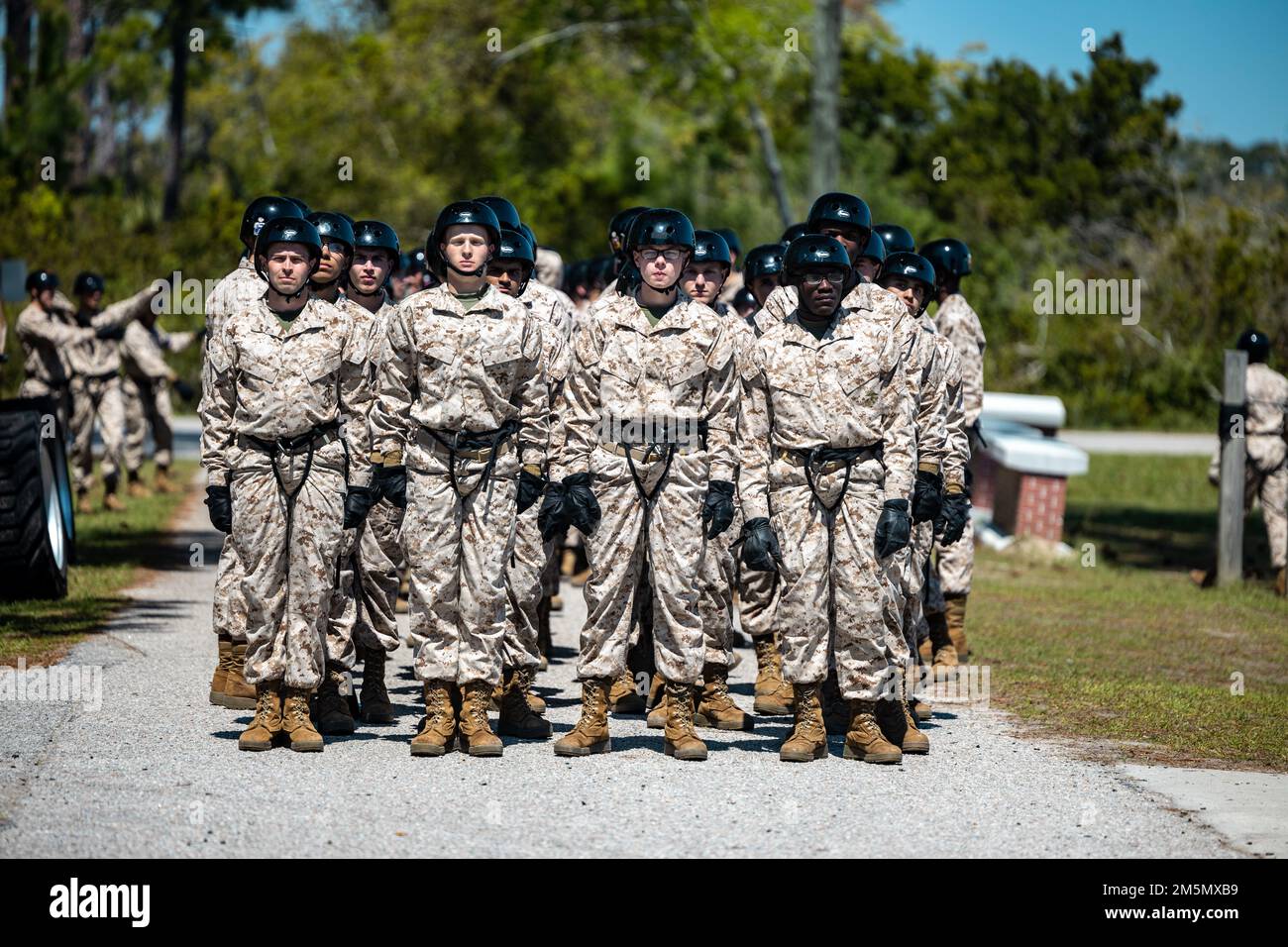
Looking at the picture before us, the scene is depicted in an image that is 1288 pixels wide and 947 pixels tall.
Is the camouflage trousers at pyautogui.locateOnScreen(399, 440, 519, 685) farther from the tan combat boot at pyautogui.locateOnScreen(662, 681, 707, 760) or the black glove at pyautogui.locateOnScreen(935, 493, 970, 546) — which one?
the black glove at pyautogui.locateOnScreen(935, 493, 970, 546)

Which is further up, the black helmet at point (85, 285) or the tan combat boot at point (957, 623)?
the black helmet at point (85, 285)

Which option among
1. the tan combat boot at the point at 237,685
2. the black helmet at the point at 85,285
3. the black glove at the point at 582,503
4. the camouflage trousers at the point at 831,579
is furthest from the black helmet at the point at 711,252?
the black helmet at the point at 85,285

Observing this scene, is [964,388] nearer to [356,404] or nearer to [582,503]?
[582,503]

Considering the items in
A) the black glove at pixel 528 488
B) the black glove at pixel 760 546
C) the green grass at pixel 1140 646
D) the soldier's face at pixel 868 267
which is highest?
the soldier's face at pixel 868 267

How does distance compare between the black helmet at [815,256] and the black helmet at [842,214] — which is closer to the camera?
the black helmet at [815,256]

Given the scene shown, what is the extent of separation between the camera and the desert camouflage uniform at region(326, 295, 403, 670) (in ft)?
29.5

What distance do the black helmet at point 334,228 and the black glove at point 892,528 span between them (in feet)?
10.3

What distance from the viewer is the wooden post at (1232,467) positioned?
51.5 ft

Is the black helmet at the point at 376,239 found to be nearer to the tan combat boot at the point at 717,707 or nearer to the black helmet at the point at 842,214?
the black helmet at the point at 842,214

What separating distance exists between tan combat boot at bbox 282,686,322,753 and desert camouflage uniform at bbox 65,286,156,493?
1046cm

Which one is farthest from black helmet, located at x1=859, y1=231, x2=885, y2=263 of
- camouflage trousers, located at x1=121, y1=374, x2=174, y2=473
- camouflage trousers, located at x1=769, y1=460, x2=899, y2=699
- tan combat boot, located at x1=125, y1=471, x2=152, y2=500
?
A: tan combat boot, located at x1=125, y1=471, x2=152, y2=500

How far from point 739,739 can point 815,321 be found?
82.5 inches
